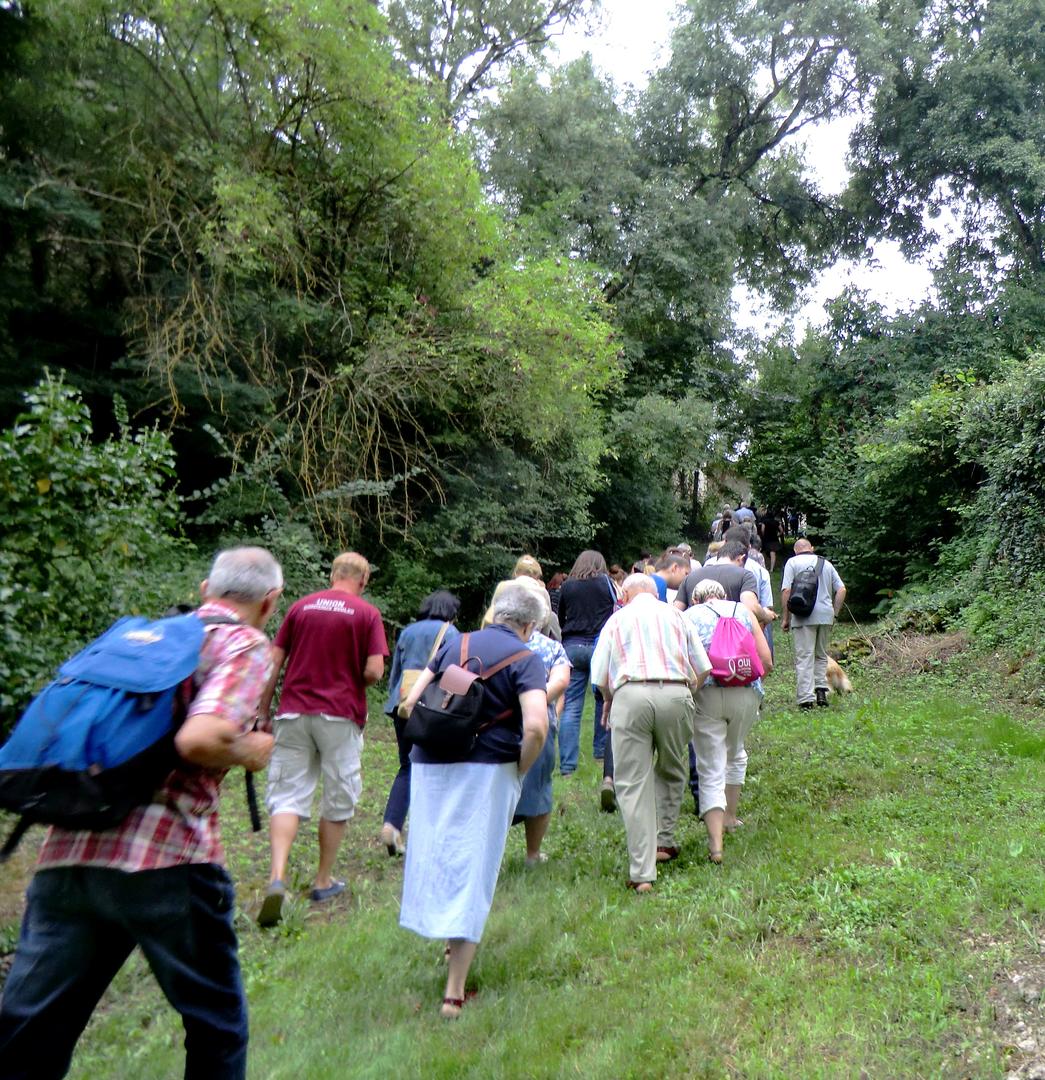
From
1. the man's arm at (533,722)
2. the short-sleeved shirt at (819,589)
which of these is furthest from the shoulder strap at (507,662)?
the short-sleeved shirt at (819,589)

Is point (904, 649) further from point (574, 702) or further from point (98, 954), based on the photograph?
point (98, 954)

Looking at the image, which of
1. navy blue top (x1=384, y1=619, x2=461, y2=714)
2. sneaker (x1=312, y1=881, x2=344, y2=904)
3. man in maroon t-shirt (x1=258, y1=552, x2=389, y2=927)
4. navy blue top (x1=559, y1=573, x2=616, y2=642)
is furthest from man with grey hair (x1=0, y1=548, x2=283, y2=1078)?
navy blue top (x1=559, y1=573, x2=616, y2=642)

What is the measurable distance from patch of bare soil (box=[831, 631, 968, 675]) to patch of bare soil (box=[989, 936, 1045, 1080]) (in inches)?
322

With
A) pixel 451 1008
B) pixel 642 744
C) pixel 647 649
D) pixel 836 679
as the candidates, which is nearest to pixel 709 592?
pixel 647 649

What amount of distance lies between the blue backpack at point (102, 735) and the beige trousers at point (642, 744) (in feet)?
10.9

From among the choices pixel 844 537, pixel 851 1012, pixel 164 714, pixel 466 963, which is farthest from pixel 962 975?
pixel 844 537

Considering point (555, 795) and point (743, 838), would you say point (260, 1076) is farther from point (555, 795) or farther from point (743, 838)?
point (555, 795)

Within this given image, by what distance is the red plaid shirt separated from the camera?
8.70 feet

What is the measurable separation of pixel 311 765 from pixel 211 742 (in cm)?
326

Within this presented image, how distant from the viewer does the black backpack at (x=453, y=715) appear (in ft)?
13.9

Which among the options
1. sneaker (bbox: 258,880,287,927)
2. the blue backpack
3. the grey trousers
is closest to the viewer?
the blue backpack

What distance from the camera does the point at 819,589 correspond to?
1045cm

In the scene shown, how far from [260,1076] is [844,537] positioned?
16.5 metres

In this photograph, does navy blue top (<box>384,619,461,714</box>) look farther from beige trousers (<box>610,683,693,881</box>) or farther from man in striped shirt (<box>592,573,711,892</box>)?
beige trousers (<box>610,683,693,881</box>)
